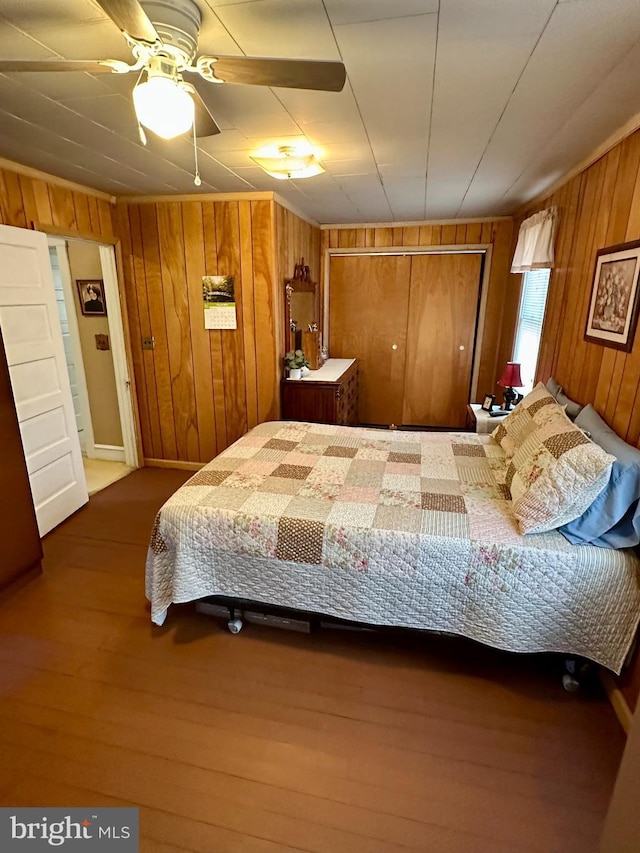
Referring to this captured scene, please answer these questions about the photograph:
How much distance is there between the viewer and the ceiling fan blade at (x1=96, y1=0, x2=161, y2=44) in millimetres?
914

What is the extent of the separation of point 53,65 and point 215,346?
2.55m

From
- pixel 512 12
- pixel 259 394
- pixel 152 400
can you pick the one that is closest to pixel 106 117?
pixel 512 12

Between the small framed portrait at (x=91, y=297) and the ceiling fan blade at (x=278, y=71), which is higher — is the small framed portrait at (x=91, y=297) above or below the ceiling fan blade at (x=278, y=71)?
below

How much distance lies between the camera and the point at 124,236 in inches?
141

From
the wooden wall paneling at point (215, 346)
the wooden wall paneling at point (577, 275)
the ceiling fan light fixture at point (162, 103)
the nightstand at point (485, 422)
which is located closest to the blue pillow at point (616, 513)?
the wooden wall paneling at point (577, 275)

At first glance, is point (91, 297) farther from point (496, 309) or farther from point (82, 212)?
point (496, 309)

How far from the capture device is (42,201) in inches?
112

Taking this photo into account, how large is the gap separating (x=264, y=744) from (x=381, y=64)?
2.42 m

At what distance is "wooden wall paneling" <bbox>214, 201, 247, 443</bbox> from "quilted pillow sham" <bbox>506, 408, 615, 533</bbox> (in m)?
2.45

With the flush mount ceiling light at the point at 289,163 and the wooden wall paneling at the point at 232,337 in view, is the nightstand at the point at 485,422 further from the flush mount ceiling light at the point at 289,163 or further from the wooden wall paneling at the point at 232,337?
the flush mount ceiling light at the point at 289,163

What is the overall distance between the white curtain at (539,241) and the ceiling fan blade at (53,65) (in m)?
2.72

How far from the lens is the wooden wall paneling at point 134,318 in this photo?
140 inches

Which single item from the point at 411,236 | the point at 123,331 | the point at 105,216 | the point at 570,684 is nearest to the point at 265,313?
the point at 123,331

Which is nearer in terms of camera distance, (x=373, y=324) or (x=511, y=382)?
(x=511, y=382)
